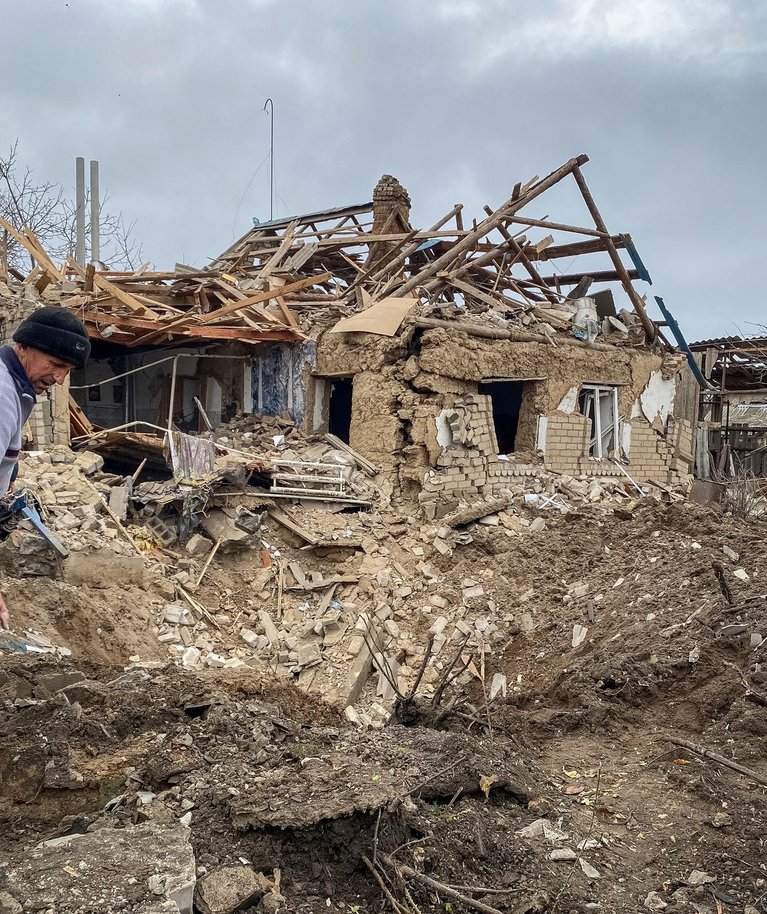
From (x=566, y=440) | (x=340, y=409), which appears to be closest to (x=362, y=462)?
(x=566, y=440)

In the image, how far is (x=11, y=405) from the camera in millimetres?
2938

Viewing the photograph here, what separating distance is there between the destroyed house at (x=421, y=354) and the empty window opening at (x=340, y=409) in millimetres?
41

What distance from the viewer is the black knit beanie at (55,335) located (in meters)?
2.97

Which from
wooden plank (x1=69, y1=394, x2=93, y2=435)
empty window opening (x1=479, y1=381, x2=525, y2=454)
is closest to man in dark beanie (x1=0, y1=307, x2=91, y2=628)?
wooden plank (x1=69, y1=394, x2=93, y2=435)

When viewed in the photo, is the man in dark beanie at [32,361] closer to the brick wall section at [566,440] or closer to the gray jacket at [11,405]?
the gray jacket at [11,405]

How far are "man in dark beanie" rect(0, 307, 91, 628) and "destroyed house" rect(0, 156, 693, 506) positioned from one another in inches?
316

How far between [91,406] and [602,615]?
1161cm

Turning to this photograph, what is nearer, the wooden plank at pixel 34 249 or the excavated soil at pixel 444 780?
the excavated soil at pixel 444 780

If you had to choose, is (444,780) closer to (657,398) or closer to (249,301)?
(249,301)

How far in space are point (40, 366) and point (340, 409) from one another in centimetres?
1303

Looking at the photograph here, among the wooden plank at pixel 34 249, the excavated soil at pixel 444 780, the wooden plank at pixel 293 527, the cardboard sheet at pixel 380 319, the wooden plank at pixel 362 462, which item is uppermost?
the wooden plank at pixel 34 249

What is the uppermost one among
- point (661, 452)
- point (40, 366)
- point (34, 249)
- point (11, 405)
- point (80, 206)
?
point (80, 206)

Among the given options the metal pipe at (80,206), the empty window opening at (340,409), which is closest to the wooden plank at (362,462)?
the empty window opening at (340,409)

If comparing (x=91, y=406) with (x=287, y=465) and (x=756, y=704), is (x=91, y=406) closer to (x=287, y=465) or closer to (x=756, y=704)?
(x=287, y=465)
